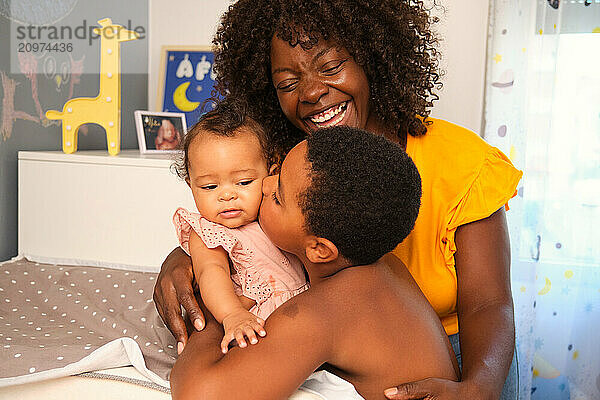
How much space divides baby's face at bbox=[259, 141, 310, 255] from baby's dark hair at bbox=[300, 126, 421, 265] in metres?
0.02

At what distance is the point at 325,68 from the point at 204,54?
5.07ft

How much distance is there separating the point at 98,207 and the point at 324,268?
47.2 inches

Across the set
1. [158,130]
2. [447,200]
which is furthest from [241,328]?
[158,130]

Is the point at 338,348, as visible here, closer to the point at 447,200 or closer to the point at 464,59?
the point at 447,200

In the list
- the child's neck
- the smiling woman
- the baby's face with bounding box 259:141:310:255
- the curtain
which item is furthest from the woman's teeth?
the curtain

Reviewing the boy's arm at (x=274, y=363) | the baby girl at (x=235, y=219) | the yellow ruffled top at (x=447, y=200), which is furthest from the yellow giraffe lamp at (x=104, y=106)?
the boy's arm at (x=274, y=363)

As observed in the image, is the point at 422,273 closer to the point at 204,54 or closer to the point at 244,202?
the point at 244,202

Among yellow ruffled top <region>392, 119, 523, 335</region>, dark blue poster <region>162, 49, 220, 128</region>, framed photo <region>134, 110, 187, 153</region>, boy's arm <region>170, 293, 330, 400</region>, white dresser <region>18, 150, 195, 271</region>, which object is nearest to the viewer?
boy's arm <region>170, 293, 330, 400</region>

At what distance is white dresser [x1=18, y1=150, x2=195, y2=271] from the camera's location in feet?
6.66

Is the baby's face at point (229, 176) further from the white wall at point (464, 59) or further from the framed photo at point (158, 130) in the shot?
the white wall at point (464, 59)

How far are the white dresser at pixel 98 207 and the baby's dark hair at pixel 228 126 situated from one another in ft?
2.24

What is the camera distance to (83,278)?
1732 millimetres

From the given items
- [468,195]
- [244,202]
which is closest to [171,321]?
[244,202]

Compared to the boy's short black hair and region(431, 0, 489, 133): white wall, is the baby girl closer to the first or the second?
the boy's short black hair
